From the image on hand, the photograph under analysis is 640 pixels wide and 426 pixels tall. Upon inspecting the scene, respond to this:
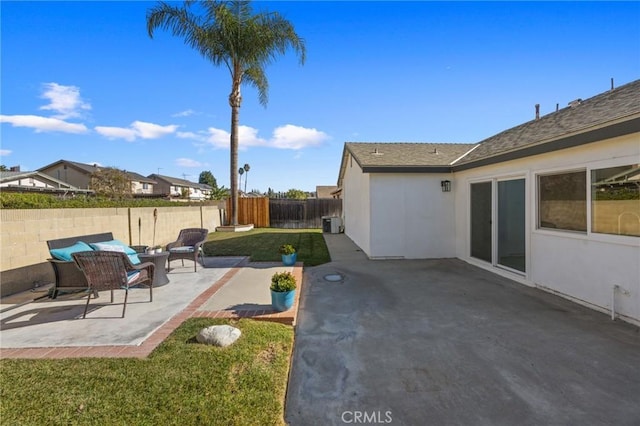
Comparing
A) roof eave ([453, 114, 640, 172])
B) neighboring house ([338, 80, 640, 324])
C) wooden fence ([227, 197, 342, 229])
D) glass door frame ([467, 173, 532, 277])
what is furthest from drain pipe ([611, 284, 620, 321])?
wooden fence ([227, 197, 342, 229])

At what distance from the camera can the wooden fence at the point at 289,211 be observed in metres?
20.9

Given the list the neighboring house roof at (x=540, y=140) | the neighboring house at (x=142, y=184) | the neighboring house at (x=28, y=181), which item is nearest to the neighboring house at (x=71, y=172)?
the neighboring house at (x=142, y=184)

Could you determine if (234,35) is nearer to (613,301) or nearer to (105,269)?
(105,269)

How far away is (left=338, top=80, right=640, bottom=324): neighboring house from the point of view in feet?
15.6

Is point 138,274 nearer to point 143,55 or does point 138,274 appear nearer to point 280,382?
point 280,382

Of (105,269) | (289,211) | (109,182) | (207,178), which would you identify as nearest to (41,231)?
(105,269)

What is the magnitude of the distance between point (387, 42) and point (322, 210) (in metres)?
12.7

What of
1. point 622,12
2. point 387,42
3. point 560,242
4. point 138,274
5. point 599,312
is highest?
point 387,42

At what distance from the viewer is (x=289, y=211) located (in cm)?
2102

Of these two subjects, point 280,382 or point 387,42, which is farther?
point 387,42

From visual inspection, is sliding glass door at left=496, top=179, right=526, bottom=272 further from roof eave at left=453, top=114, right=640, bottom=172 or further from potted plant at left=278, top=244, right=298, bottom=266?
potted plant at left=278, top=244, right=298, bottom=266

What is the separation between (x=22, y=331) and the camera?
4102 millimetres

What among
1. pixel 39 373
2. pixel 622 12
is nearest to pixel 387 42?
pixel 622 12
